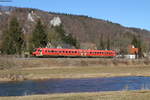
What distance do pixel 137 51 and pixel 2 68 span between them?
91.9 meters

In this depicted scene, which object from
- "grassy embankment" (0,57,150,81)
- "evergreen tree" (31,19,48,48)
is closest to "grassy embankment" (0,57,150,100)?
"grassy embankment" (0,57,150,81)

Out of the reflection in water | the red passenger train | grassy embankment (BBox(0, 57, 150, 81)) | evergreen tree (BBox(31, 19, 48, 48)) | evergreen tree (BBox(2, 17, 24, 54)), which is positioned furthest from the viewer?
evergreen tree (BBox(31, 19, 48, 48))

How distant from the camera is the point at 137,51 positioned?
144125 mm

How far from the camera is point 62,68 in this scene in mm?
71688

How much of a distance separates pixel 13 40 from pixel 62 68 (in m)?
32.6

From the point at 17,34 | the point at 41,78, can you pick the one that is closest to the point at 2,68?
the point at 41,78

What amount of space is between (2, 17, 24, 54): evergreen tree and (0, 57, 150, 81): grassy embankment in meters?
25.8

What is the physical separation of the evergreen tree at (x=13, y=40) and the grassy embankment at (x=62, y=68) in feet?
84.6

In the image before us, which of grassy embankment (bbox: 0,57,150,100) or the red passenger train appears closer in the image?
grassy embankment (bbox: 0,57,150,100)

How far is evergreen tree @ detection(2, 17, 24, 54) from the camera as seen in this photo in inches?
3856

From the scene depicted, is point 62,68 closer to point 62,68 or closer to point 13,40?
point 62,68

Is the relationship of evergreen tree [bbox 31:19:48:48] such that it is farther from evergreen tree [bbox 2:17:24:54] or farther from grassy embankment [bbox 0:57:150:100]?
grassy embankment [bbox 0:57:150:100]

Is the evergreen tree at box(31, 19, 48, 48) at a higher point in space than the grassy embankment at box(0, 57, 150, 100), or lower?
higher

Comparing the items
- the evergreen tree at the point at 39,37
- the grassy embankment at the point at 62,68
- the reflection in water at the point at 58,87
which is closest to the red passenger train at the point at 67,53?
the grassy embankment at the point at 62,68
